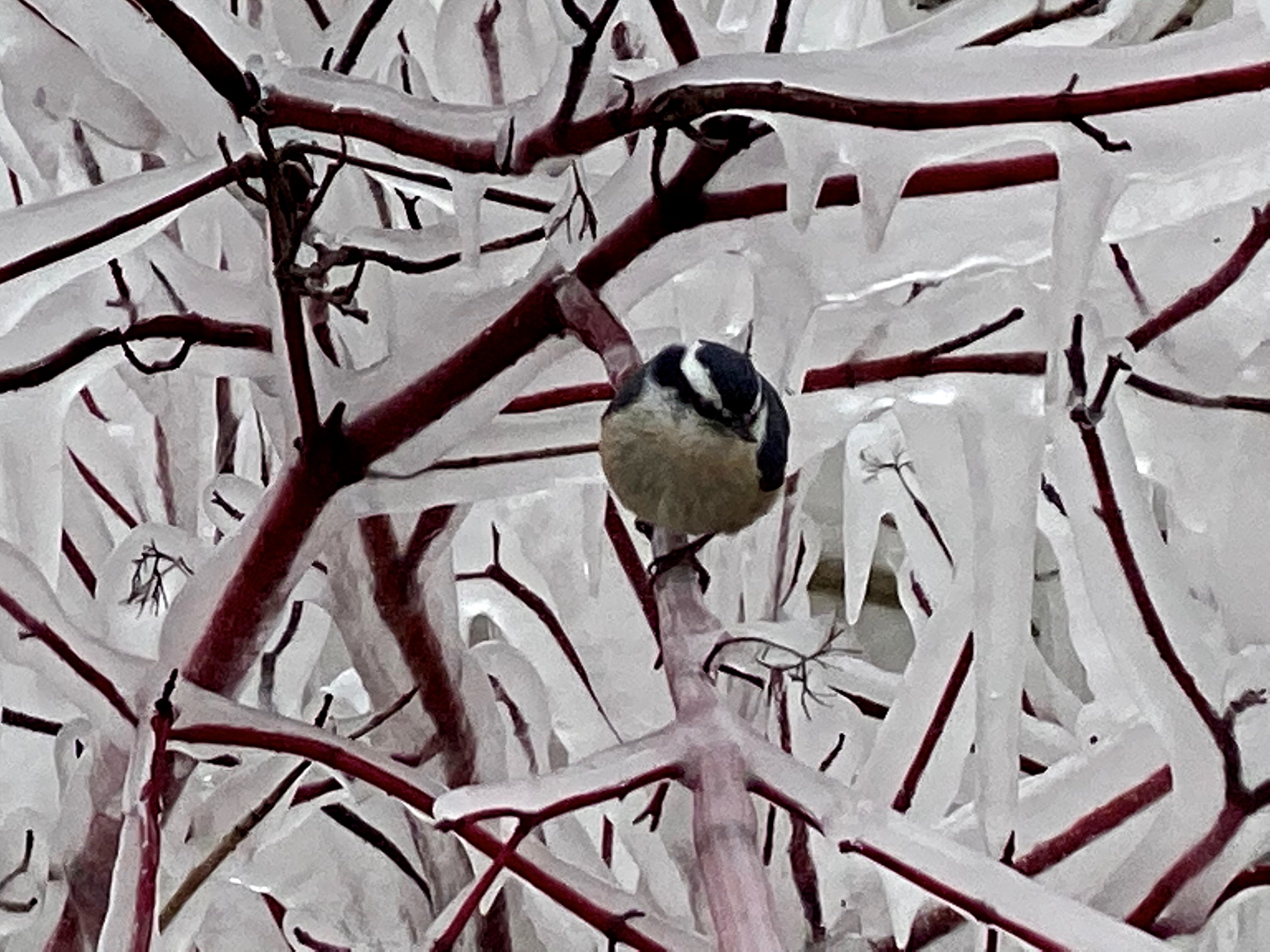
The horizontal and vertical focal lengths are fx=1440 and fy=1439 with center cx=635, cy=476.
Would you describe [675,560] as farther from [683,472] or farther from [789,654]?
[789,654]

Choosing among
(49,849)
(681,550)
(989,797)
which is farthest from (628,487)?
(49,849)

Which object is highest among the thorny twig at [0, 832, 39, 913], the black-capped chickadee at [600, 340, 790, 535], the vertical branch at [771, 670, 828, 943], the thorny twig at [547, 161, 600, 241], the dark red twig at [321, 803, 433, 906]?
the thorny twig at [547, 161, 600, 241]

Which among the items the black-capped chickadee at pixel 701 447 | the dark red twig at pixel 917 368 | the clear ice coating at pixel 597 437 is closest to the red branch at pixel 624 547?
the clear ice coating at pixel 597 437

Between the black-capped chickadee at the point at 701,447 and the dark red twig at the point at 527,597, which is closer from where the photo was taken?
the black-capped chickadee at the point at 701,447

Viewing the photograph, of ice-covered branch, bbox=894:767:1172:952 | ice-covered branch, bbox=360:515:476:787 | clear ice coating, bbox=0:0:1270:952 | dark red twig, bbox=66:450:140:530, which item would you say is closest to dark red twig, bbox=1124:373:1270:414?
clear ice coating, bbox=0:0:1270:952

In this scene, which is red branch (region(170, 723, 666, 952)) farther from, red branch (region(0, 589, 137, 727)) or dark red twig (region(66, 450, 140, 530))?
dark red twig (region(66, 450, 140, 530))

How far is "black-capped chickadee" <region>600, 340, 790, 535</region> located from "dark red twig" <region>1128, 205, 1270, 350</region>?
0.14 meters

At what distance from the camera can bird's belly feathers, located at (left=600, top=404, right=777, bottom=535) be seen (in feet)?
0.94

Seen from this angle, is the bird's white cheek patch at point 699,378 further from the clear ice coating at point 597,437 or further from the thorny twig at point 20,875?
the thorny twig at point 20,875

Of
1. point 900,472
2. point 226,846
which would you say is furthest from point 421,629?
point 900,472

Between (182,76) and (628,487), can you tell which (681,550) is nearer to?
(628,487)

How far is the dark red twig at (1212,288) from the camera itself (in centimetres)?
37

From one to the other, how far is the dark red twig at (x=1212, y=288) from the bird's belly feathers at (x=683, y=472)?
15cm

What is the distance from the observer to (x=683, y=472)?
0.95 ft
